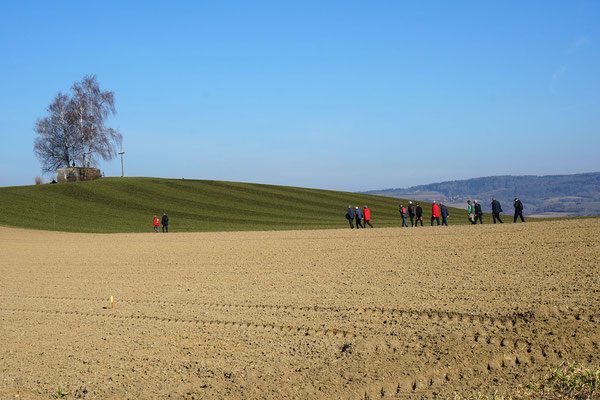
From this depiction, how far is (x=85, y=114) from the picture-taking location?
64.5 metres

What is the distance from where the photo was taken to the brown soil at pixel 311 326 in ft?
22.4

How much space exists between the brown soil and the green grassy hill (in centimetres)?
2313

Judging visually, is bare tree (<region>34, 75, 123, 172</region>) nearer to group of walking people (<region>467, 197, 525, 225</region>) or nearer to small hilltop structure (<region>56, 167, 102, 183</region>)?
small hilltop structure (<region>56, 167, 102, 183</region>)

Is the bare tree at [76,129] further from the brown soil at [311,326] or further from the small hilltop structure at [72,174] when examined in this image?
the brown soil at [311,326]

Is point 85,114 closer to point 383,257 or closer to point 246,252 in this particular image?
point 246,252

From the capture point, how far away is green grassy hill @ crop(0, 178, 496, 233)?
1606 inches

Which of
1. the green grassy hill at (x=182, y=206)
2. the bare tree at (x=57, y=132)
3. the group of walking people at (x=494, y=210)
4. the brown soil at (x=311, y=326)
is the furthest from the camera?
the bare tree at (x=57, y=132)

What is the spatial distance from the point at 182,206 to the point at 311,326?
45597mm

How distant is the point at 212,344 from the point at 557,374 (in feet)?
15.4

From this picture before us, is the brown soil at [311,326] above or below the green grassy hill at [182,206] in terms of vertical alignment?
below

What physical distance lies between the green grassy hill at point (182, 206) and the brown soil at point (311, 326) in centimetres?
2313

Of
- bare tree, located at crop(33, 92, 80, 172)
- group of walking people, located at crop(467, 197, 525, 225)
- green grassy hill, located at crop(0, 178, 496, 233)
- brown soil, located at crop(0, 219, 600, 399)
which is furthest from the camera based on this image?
bare tree, located at crop(33, 92, 80, 172)

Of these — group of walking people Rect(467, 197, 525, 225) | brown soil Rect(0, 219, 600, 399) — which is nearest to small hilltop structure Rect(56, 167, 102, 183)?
group of walking people Rect(467, 197, 525, 225)

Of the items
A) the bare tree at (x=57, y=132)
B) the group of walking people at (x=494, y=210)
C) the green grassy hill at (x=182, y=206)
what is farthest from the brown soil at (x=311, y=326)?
the bare tree at (x=57, y=132)
